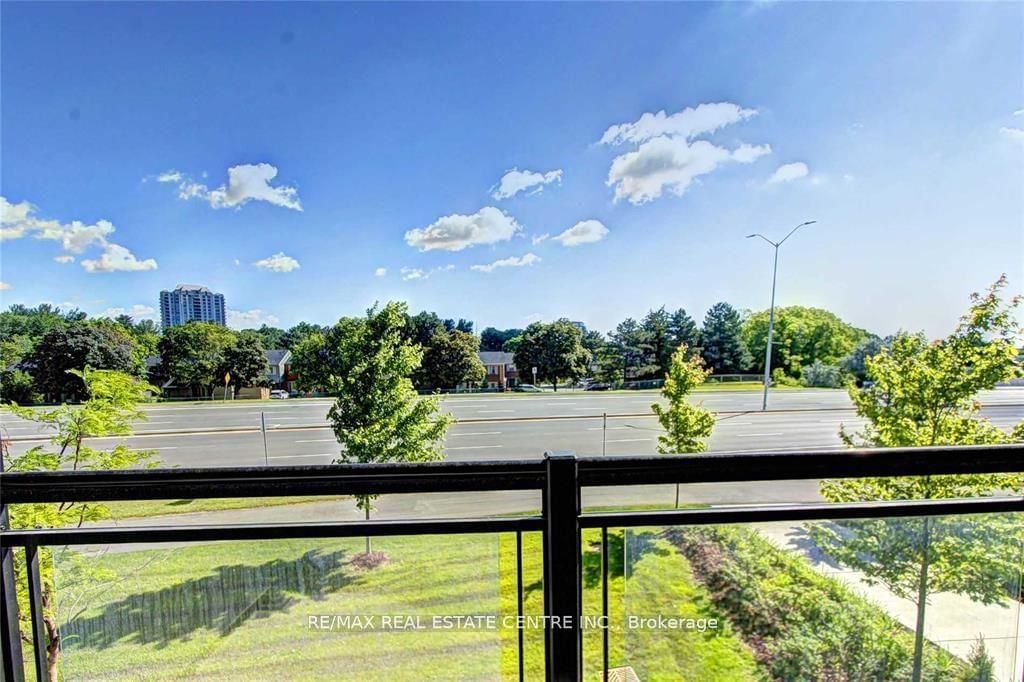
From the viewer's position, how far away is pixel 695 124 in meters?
5.18

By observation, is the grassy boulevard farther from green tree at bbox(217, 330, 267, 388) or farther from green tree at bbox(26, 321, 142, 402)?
green tree at bbox(217, 330, 267, 388)

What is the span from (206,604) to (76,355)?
3.62m

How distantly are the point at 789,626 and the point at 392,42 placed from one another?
415 centimetres

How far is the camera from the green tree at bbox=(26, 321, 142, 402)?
3.05m

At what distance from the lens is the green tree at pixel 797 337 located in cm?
461

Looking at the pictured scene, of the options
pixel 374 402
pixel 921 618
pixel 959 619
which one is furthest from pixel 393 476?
pixel 374 402

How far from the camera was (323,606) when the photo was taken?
0.94m

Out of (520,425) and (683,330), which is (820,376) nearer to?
(683,330)

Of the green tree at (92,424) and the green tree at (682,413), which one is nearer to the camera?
the green tree at (92,424)

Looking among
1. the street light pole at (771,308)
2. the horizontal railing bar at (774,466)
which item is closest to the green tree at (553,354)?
the street light pole at (771,308)

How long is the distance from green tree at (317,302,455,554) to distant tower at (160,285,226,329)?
115cm

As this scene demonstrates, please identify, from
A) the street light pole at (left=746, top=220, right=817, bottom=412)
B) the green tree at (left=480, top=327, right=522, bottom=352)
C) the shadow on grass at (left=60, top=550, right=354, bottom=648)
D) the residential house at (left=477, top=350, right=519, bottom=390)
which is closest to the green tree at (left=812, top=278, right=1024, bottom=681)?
the street light pole at (left=746, top=220, right=817, bottom=412)

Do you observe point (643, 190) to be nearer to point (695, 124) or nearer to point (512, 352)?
point (695, 124)

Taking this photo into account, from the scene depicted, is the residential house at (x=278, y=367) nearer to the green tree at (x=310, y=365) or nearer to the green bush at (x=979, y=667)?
the green tree at (x=310, y=365)
